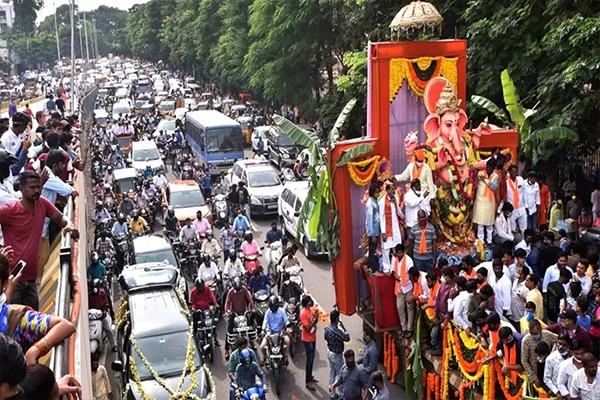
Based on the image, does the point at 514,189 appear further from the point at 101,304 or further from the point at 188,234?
the point at 188,234

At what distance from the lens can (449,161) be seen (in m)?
13.0

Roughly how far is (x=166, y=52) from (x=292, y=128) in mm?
100258

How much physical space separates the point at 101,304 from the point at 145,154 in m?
17.1

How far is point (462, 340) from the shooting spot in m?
10.5

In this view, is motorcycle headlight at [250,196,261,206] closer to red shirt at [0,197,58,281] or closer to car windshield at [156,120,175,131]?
red shirt at [0,197,58,281]

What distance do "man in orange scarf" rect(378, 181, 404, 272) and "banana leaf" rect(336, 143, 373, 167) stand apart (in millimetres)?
664

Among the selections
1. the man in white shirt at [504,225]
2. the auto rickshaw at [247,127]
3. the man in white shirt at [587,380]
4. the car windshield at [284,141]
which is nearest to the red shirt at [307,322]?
the man in white shirt at [504,225]

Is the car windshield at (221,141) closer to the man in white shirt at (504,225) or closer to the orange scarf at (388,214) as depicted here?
the man in white shirt at (504,225)

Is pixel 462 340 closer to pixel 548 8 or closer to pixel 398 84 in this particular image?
pixel 398 84

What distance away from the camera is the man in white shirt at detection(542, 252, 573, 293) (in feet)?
36.4

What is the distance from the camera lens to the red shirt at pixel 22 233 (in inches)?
283

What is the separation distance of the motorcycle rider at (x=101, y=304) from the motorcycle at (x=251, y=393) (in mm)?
3400

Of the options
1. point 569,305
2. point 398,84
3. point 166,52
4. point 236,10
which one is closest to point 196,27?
point 236,10

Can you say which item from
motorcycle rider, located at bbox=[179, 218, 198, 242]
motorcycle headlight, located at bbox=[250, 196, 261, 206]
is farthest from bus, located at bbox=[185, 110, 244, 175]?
motorcycle rider, located at bbox=[179, 218, 198, 242]
